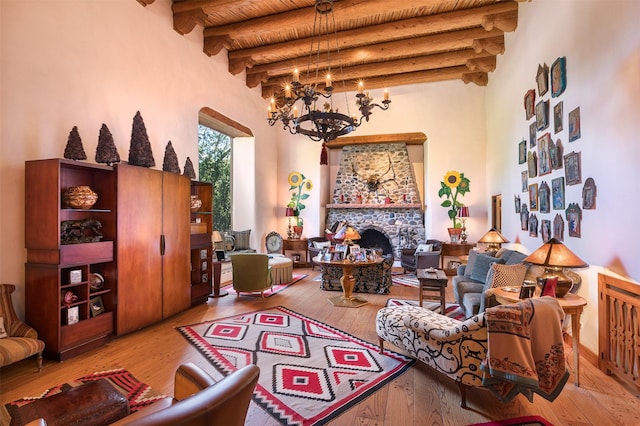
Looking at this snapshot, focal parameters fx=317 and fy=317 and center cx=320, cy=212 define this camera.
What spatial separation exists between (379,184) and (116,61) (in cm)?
630

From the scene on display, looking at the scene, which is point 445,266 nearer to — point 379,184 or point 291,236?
point 379,184

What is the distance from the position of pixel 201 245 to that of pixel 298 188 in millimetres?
3916

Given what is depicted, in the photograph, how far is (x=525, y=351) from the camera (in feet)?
6.41

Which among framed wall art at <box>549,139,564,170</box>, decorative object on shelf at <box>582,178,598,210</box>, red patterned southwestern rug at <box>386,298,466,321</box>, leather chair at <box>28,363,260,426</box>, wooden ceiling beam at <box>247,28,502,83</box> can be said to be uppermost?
wooden ceiling beam at <box>247,28,502,83</box>

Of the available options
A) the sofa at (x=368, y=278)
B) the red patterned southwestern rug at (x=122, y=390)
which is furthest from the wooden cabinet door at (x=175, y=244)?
the sofa at (x=368, y=278)

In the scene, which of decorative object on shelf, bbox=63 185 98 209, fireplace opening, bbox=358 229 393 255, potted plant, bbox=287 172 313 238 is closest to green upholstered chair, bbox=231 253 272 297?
decorative object on shelf, bbox=63 185 98 209

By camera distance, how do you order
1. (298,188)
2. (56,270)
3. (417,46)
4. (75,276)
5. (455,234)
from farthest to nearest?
(298,188), (455,234), (417,46), (75,276), (56,270)

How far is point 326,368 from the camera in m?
2.84

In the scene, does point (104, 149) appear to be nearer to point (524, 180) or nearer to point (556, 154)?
point (556, 154)

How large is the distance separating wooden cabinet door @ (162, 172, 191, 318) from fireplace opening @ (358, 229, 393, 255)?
509 cm

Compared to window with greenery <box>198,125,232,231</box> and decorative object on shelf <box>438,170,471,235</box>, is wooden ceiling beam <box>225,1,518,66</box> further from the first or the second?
decorative object on shelf <box>438,170,471,235</box>

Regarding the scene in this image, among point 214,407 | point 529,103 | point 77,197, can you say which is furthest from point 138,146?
point 529,103

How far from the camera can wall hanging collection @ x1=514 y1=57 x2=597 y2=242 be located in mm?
3309

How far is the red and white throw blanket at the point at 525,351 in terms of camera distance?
194cm
